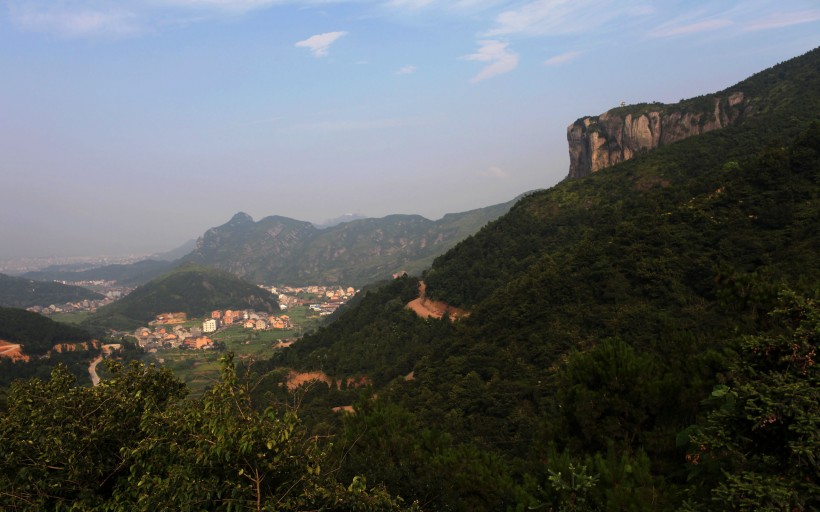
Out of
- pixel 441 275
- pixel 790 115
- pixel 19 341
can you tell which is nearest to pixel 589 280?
pixel 441 275

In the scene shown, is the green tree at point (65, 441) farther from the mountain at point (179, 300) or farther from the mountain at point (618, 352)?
the mountain at point (179, 300)

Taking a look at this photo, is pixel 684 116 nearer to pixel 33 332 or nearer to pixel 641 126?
pixel 641 126

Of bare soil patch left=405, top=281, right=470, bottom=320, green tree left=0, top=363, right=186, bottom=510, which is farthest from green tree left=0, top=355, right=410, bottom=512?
bare soil patch left=405, top=281, right=470, bottom=320

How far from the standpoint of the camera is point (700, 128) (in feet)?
249

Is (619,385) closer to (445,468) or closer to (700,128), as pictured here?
(445,468)

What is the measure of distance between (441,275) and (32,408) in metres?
53.9

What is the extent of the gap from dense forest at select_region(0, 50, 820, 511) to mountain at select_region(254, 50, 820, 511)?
84 mm

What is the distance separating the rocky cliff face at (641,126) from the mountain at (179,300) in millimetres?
146658

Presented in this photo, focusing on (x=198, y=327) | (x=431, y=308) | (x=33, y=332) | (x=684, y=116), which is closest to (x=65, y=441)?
(x=431, y=308)

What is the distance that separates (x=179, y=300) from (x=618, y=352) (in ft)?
642

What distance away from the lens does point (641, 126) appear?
84.4 metres

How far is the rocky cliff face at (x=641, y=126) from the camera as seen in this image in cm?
7494

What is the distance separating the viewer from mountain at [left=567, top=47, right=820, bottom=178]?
6688 centimetres

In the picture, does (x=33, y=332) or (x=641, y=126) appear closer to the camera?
(x=641, y=126)
